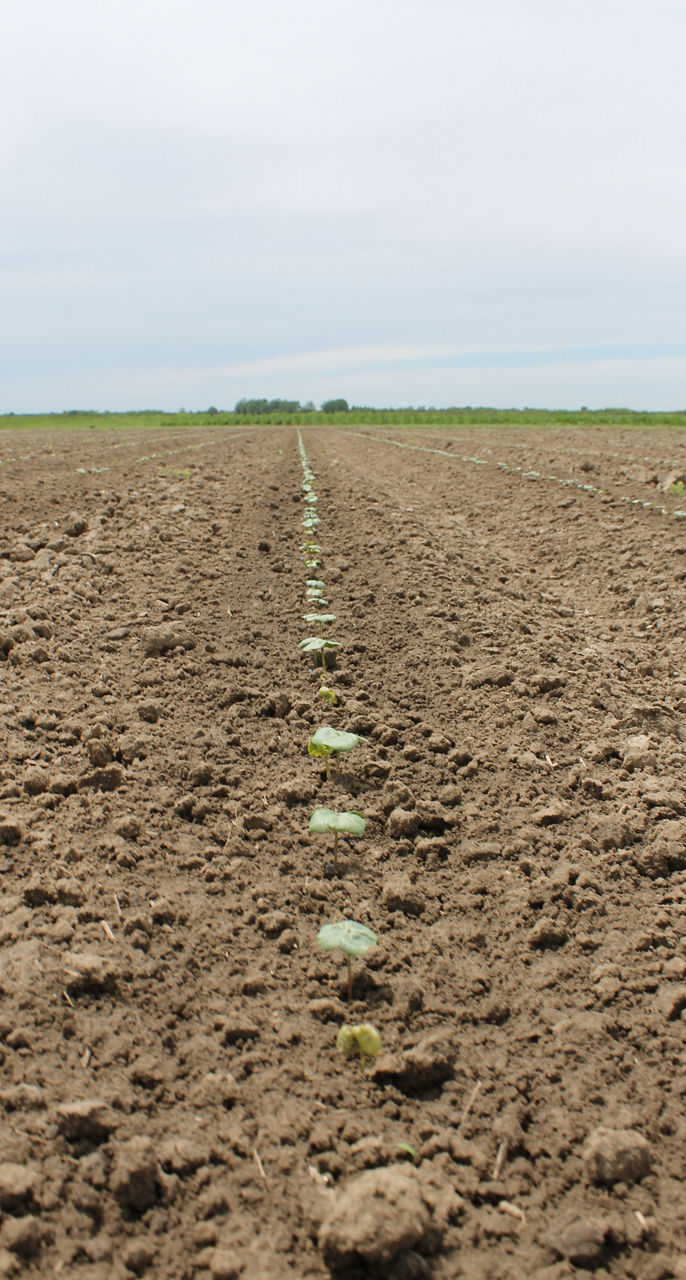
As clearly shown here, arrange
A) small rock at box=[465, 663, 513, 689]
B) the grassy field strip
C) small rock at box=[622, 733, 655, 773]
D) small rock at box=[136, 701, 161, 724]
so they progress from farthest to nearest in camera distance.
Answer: the grassy field strip, small rock at box=[465, 663, 513, 689], small rock at box=[136, 701, 161, 724], small rock at box=[622, 733, 655, 773]

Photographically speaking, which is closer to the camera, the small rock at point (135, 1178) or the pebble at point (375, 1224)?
the pebble at point (375, 1224)

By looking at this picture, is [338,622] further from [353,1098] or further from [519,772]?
[353,1098]

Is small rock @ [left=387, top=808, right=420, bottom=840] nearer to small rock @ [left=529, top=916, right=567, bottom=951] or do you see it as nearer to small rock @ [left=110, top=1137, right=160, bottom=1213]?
small rock @ [left=529, top=916, right=567, bottom=951]

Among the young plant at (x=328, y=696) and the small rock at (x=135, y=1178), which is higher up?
the young plant at (x=328, y=696)

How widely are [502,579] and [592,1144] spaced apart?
484 cm

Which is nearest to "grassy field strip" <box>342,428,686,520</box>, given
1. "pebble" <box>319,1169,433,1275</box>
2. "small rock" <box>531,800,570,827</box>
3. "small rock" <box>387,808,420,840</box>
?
"small rock" <box>531,800,570,827</box>

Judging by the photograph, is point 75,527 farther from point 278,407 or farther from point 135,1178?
point 278,407

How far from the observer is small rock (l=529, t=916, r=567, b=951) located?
7.92 feet

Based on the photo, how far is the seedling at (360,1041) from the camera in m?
1.93

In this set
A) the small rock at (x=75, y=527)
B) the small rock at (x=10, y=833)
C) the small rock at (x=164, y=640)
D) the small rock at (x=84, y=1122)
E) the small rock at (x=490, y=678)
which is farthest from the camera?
the small rock at (x=75, y=527)

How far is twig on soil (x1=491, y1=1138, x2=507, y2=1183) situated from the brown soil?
0.6 inches

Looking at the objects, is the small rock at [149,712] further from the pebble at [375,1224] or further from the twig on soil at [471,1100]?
the pebble at [375,1224]

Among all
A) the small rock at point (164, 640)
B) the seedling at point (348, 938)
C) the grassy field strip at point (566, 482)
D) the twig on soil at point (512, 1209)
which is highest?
the grassy field strip at point (566, 482)

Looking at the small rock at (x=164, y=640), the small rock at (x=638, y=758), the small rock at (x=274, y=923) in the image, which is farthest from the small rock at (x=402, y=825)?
the small rock at (x=164, y=640)
